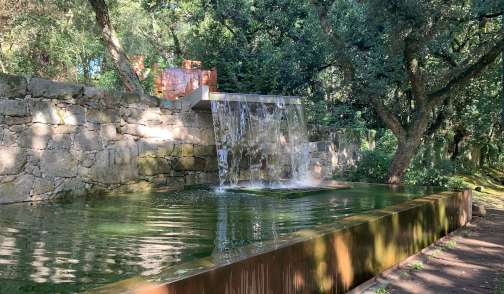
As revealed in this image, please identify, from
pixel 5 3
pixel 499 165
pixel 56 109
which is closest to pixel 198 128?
pixel 56 109

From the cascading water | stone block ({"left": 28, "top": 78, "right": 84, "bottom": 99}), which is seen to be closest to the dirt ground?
the cascading water

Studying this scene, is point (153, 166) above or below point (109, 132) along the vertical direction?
below

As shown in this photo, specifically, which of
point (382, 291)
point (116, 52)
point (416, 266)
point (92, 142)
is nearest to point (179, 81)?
point (116, 52)

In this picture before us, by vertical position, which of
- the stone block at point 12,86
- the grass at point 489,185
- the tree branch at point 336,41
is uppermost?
the tree branch at point 336,41

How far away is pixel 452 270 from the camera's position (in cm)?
439

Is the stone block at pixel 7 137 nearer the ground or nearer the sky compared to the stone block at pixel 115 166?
nearer the sky

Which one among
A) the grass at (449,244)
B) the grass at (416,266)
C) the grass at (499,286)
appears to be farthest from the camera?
the grass at (449,244)

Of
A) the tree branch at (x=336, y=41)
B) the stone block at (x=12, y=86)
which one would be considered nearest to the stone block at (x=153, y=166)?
the stone block at (x=12, y=86)

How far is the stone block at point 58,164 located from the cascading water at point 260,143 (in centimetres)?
259

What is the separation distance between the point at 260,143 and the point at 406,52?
2979 millimetres

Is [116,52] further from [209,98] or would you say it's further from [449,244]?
[449,244]

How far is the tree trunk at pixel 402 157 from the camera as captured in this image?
871 centimetres

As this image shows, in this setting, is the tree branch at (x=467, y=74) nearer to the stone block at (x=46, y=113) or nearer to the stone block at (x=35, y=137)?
the stone block at (x=46, y=113)

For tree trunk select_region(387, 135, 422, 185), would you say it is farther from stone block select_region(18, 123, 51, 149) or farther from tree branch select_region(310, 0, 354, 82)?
stone block select_region(18, 123, 51, 149)
